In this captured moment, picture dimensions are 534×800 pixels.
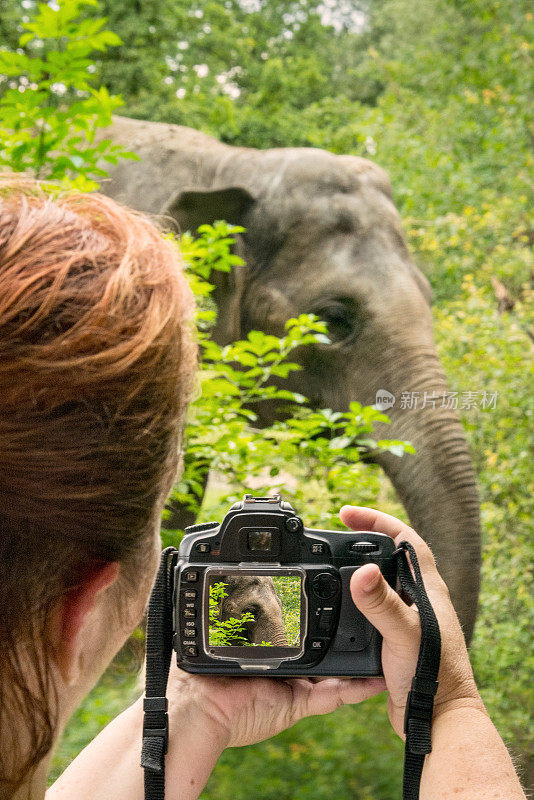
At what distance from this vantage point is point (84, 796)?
2.36 feet

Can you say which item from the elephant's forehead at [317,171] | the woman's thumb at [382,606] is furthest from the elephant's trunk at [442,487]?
the woman's thumb at [382,606]

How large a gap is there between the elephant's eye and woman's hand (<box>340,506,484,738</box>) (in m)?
0.86

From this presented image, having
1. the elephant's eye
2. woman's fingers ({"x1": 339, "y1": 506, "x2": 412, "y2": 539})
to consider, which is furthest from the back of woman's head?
the elephant's eye

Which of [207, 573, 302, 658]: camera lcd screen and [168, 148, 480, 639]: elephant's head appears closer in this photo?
[207, 573, 302, 658]: camera lcd screen

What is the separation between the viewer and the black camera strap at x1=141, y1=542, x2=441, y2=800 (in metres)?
0.65

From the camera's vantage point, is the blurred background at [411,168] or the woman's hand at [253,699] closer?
the woman's hand at [253,699]

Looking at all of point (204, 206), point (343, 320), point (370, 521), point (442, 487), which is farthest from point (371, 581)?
point (204, 206)

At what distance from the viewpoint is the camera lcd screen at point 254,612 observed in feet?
2.26

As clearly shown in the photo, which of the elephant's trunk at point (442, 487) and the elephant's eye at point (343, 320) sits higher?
the elephant's eye at point (343, 320)

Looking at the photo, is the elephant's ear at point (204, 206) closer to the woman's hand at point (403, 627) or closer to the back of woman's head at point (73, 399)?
the woman's hand at point (403, 627)

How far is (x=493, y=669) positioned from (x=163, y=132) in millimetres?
1186

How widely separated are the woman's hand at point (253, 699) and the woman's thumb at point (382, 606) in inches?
3.4

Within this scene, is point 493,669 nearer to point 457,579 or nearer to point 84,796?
point 457,579
